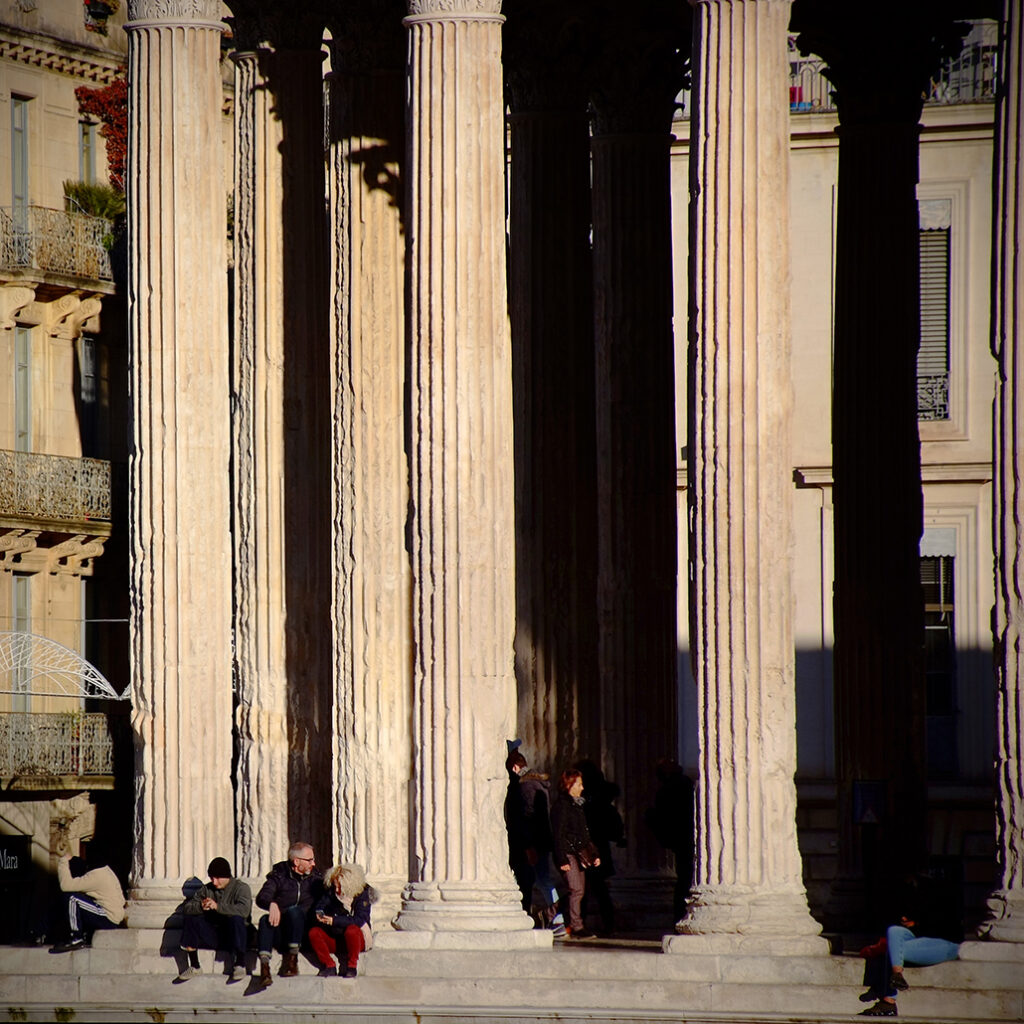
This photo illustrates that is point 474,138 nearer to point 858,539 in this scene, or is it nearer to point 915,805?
point 858,539

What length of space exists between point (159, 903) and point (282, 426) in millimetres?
7318

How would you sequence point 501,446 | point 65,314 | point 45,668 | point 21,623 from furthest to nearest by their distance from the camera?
1. point 65,314
2. point 21,623
3. point 45,668
4. point 501,446

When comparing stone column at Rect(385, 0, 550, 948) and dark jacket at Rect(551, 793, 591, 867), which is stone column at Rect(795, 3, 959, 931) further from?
stone column at Rect(385, 0, 550, 948)

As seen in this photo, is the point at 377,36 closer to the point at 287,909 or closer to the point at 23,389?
the point at 287,909

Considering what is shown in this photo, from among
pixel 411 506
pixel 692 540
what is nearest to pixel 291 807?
pixel 411 506

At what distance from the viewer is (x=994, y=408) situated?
35406mm

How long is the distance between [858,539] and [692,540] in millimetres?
7734

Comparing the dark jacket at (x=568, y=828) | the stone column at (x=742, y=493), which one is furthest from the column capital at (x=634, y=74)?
the dark jacket at (x=568, y=828)

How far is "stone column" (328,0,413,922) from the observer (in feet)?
131

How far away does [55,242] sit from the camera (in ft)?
197

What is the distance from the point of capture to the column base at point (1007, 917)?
34.2 meters

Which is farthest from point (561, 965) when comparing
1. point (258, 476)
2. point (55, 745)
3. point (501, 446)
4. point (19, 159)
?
point (19, 159)

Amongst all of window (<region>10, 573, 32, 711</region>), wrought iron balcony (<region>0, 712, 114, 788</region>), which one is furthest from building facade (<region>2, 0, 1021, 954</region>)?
window (<region>10, 573, 32, 711</region>)

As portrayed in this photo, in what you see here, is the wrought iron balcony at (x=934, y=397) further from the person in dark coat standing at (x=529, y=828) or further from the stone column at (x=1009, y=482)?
the stone column at (x=1009, y=482)
